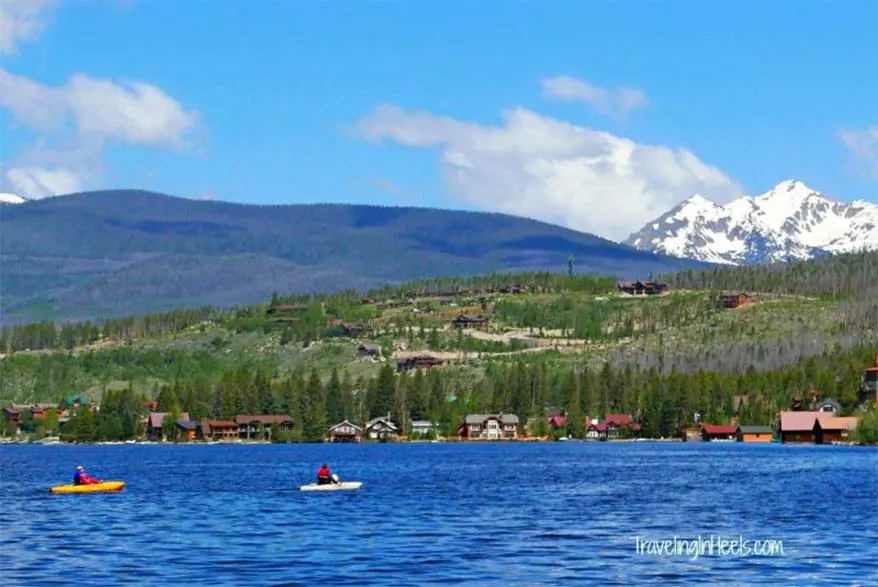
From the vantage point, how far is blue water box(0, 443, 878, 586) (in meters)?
65.9

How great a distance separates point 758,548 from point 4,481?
82520mm

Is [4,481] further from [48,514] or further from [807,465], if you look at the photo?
[807,465]

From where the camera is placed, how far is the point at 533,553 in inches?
2813

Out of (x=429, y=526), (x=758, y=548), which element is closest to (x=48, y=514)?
(x=429, y=526)

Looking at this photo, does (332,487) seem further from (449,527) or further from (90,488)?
(449,527)

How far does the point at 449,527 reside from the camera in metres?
83.8
